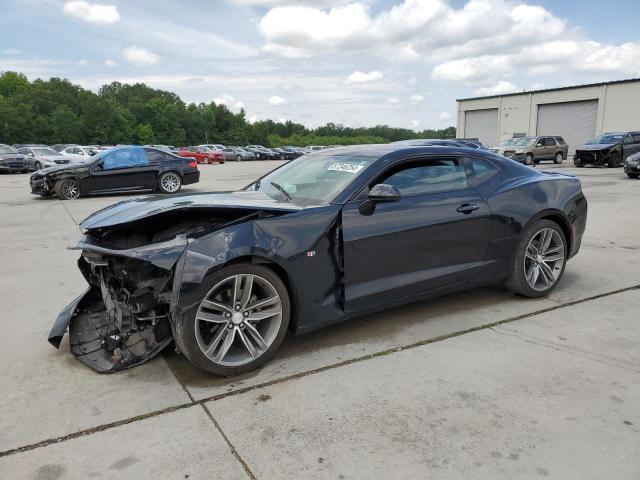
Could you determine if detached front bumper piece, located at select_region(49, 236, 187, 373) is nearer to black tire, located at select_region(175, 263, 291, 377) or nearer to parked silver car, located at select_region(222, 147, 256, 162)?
black tire, located at select_region(175, 263, 291, 377)

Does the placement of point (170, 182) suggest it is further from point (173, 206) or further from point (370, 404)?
point (370, 404)

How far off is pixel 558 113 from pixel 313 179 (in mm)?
46682

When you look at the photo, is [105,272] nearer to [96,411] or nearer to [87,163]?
[96,411]

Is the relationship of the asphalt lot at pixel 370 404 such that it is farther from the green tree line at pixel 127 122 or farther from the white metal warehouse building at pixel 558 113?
the green tree line at pixel 127 122

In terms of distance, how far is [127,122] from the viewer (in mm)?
92375

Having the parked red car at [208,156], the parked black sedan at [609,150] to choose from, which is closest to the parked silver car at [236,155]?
the parked red car at [208,156]

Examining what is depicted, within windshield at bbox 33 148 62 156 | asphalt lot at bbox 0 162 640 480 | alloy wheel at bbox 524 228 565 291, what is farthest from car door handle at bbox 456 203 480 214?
windshield at bbox 33 148 62 156

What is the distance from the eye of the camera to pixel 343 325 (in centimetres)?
430

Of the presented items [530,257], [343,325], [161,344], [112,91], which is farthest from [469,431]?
[112,91]

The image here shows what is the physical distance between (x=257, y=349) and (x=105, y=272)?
1.22m

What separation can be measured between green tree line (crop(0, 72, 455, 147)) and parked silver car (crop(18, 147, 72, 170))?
48.0 metres

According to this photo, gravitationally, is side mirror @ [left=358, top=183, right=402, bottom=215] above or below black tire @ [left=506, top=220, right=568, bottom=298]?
above

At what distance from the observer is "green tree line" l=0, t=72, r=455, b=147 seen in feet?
247

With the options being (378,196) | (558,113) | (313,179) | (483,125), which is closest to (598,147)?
(558,113)
